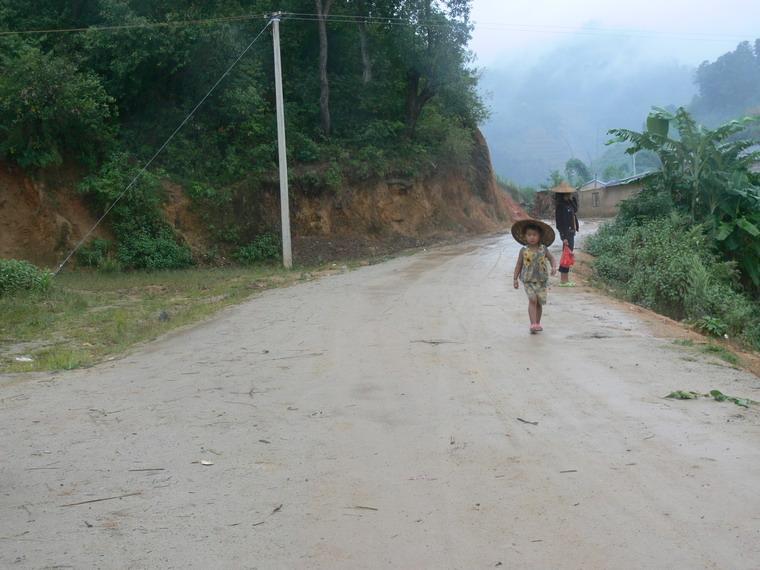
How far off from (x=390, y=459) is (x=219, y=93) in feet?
75.3

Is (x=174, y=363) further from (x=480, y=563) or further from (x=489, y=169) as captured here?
(x=489, y=169)

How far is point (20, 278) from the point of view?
1475 cm

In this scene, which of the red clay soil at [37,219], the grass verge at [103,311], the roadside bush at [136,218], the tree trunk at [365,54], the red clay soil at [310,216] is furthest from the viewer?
the tree trunk at [365,54]

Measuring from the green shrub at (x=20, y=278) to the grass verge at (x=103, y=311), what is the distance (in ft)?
0.74

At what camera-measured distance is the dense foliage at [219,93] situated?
72.2ft

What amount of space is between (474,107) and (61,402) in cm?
3280

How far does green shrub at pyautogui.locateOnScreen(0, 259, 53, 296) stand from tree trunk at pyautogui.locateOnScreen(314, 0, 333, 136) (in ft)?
52.1

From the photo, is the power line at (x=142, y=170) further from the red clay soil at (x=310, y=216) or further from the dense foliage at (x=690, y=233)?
the dense foliage at (x=690, y=233)

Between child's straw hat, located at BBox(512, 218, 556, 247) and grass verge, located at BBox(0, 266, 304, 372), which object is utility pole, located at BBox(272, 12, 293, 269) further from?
child's straw hat, located at BBox(512, 218, 556, 247)

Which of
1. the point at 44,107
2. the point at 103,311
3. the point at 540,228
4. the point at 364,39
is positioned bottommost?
the point at 103,311

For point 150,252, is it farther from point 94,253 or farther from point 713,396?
point 713,396

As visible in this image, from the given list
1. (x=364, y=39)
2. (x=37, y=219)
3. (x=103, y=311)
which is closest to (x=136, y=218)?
(x=37, y=219)

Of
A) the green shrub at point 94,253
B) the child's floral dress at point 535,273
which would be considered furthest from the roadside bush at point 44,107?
the child's floral dress at point 535,273

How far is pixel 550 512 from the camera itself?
416 centimetres
